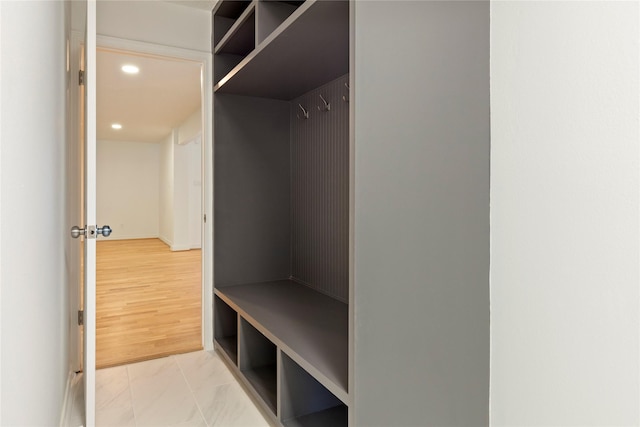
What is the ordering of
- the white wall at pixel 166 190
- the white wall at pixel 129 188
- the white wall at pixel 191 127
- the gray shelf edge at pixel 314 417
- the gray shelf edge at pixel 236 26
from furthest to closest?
1. the white wall at pixel 129 188
2. the white wall at pixel 166 190
3. the white wall at pixel 191 127
4. the gray shelf edge at pixel 236 26
5. the gray shelf edge at pixel 314 417

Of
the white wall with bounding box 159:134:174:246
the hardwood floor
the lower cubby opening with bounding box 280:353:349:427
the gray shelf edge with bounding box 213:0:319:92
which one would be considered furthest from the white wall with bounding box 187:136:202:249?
the lower cubby opening with bounding box 280:353:349:427

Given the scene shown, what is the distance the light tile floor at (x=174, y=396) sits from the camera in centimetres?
198

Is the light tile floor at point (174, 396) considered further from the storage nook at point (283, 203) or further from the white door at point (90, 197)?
the white door at point (90, 197)

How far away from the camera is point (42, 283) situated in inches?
47.4

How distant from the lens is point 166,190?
919 centimetres

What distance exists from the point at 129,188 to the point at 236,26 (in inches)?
335

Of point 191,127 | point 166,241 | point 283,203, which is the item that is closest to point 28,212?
point 283,203

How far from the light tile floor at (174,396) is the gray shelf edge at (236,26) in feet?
6.45

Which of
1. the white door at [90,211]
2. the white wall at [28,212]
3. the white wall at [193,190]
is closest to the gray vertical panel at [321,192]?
the white door at [90,211]

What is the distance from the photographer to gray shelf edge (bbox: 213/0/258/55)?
2.10 m

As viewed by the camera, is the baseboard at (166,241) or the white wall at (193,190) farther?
the baseboard at (166,241)

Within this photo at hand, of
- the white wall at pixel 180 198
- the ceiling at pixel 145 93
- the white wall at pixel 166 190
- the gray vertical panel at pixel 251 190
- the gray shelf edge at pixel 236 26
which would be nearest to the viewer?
the gray shelf edge at pixel 236 26

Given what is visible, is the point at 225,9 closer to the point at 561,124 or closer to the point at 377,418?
the point at 561,124

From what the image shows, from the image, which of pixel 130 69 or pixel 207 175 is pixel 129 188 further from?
pixel 207 175
